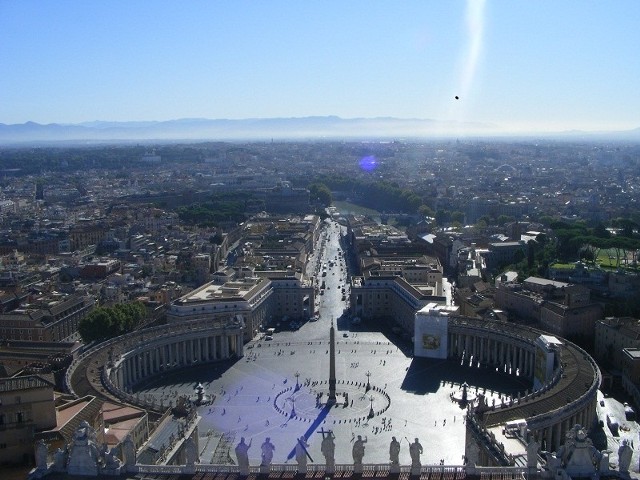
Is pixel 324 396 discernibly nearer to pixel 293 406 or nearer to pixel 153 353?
pixel 293 406

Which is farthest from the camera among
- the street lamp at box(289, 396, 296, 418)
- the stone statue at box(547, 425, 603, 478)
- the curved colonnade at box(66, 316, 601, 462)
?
the street lamp at box(289, 396, 296, 418)

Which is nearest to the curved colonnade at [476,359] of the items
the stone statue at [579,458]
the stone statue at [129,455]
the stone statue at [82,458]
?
the stone statue at [579,458]

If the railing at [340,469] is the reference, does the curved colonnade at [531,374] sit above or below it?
below

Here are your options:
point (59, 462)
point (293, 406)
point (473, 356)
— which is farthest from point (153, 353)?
point (59, 462)

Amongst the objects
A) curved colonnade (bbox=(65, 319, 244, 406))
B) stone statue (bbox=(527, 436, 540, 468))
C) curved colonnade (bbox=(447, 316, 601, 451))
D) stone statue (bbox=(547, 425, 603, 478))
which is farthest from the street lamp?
stone statue (bbox=(547, 425, 603, 478))

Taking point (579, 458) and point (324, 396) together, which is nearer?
point (579, 458)

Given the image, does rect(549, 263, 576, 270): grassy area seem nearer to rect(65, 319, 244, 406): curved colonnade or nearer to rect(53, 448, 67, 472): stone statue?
rect(65, 319, 244, 406): curved colonnade

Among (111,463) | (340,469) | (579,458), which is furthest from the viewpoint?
(340,469)

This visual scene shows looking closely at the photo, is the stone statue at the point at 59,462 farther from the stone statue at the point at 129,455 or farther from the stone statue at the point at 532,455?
the stone statue at the point at 532,455
